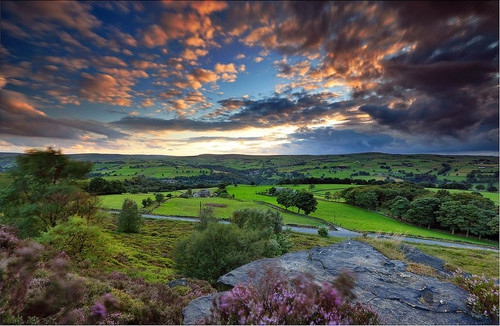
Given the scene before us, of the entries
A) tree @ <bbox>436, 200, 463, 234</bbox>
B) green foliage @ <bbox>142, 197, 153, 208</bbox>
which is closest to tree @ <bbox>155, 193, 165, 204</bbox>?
green foliage @ <bbox>142, 197, 153, 208</bbox>

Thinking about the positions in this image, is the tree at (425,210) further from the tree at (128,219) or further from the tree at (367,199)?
the tree at (128,219)

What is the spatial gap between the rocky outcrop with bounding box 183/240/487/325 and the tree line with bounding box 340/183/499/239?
243 ft

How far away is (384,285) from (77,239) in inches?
649

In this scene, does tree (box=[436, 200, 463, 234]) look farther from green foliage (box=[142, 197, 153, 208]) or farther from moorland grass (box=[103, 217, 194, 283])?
green foliage (box=[142, 197, 153, 208])

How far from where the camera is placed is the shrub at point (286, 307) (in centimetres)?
275

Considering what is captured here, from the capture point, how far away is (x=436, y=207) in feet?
228

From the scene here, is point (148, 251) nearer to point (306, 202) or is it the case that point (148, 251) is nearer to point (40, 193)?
point (40, 193)

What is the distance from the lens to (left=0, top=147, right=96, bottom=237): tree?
14.6 m

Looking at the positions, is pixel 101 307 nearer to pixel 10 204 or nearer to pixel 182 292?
pixel 182 292

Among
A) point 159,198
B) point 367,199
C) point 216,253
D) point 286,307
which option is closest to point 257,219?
point 216,253

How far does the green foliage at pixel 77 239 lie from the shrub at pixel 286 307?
1385cm

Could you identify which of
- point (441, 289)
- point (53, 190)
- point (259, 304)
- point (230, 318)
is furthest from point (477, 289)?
point (53, 190)

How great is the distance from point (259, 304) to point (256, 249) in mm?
16279

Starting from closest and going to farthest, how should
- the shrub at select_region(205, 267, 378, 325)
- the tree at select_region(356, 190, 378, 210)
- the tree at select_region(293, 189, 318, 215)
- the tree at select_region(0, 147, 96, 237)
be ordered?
the shrub at select_region(205, 267, 378, 325) → the tree at select_region(0, 147, 96, 237) → the tree at select_region(293, 189, 318, 215) → the tree at select_region(356, 190, 378, 210)
